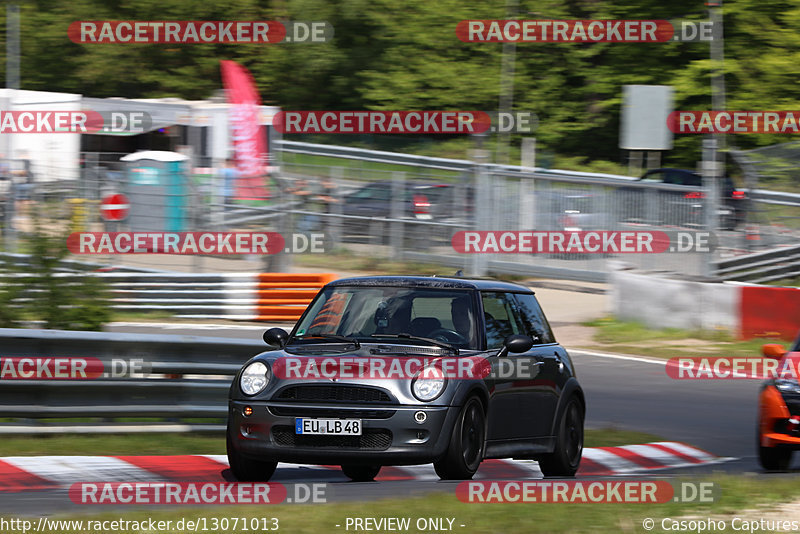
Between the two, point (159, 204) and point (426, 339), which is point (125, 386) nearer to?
point (426, 339)

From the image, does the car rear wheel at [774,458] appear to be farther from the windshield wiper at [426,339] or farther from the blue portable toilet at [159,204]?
the blue portable toilet at [159,204]

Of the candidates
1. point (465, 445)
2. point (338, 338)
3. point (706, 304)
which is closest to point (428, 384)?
point (465, 445)

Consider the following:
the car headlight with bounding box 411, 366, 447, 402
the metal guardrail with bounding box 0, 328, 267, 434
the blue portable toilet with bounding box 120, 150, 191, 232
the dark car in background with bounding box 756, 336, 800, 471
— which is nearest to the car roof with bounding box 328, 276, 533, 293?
the car headlight with bounding box 411, 366, 447, 402

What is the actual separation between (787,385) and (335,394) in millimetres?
3876

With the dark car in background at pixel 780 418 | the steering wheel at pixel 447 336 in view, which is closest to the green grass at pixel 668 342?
the dark car in background at pixel 780 418

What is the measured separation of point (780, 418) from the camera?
32.2 feet

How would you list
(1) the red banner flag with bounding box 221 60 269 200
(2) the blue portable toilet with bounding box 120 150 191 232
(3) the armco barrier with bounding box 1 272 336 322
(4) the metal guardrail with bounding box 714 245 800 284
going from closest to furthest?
(4) the metal guardrail with bounding box 714 245 800 284
(3) the armco barrier with bounding box 1 272 336 322
(2) the blue portable toilet with bounding box 120 150 191 232
(1) the red banner flag with bounding box 221 60 269 200

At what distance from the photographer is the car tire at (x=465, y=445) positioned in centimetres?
801

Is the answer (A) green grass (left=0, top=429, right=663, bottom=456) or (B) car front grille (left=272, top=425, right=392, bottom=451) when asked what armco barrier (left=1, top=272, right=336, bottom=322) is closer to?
(A) green grass (left=0, top=429, right=663, bottom=456)

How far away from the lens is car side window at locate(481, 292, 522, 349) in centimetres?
903

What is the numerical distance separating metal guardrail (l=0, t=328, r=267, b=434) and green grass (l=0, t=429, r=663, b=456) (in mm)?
72

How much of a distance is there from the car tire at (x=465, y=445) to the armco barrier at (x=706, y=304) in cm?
1188

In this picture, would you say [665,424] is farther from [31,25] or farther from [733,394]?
[31,25]

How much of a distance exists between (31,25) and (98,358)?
1647 inches
